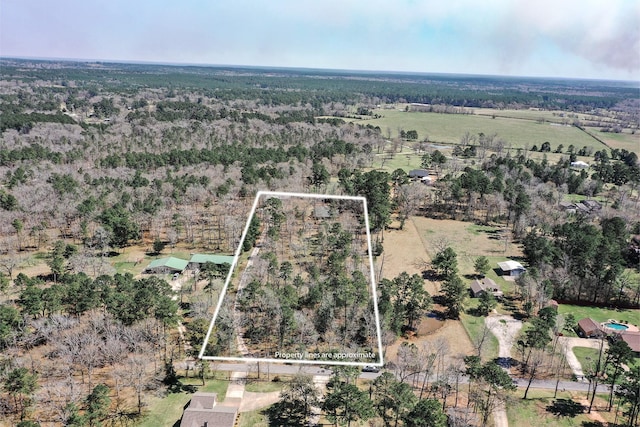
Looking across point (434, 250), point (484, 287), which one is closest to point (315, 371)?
point (484, 287)

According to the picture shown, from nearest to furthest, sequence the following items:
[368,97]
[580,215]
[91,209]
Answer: [91,209]
[580,215]
[368,97]

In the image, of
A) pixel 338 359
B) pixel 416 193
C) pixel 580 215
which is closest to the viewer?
pixel 338 359

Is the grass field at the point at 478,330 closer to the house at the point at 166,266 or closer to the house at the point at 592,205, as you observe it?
the house at the point at 166,266

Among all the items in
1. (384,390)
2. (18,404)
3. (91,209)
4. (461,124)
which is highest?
(461,124)

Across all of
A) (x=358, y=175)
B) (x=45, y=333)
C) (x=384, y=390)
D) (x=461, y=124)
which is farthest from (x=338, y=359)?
(x=461, y=124)

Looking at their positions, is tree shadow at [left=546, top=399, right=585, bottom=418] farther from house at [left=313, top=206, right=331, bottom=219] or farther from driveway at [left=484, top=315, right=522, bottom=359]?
house at [left=313, top=206, right=331, bottom=219]

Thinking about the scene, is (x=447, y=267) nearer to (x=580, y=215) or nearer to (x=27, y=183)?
(x=580, y=215)
